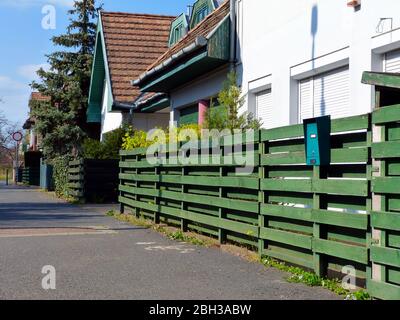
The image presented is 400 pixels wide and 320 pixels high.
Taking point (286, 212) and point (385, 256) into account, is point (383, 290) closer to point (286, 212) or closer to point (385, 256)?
point (385, 256)

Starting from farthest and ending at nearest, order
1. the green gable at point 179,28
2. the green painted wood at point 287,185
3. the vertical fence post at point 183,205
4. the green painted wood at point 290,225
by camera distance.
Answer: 1. the green gable at point 179,28
2. the vertical fence post at point 183,205
3. the green painted wood at point 290,225
4. the green painted wood at point 287,185

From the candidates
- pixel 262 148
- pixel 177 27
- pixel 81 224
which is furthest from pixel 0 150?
pixel 262 148

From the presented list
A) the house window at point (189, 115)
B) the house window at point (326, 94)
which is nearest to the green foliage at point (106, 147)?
the house window at point (189, 115)

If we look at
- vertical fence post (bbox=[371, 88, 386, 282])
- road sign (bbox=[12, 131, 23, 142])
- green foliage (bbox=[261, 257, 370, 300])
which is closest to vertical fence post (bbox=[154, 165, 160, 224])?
green foliage (bbox=[261, 257, 370, 300])

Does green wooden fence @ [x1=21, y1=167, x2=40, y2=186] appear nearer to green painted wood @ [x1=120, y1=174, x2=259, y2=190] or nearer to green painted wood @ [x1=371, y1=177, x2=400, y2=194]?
green painted wood @ [x1=120, y1=174, x2=259, y2=190]

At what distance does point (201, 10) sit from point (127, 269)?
13210 mm

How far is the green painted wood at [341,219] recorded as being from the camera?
574cm

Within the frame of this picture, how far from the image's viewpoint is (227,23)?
46.3 feet

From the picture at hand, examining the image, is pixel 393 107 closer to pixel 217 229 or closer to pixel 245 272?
pixel 245 272

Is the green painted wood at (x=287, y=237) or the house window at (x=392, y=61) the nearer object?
the green painted wood at (x=287, y=237)

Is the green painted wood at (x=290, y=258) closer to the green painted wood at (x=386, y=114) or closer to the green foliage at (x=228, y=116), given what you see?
the green painted wood at (x=386, y=114)

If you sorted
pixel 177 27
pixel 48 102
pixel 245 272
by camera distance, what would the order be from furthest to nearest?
pixel 48 102 → pixel 177 27 → pixel 245 272

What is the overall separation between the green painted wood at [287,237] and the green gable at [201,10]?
37.0 feet
